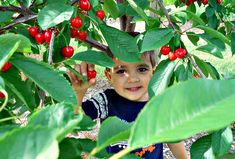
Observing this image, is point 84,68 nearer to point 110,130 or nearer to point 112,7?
point 112,7

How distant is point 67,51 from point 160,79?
1.08ft

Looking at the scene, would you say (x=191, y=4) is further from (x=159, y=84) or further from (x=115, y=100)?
(x=159, y=84)

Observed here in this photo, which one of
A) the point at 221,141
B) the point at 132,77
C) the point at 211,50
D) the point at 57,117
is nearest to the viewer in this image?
the point at 57,117

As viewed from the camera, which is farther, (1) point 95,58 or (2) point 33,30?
(2) point 33,30

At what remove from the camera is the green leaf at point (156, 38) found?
1334 mm

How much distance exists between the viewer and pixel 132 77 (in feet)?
6.73

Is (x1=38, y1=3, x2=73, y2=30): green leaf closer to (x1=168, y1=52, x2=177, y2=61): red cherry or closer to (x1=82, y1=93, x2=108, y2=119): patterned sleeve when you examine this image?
(x1=168, y1=52, x2=177, y2=61): red cherry

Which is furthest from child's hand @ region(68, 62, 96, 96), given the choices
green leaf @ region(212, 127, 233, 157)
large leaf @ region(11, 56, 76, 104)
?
large leaf @ region(11, 56, 76, 104)

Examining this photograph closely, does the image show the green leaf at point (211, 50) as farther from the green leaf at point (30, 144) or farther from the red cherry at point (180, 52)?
the green leaf at point (30, 144)

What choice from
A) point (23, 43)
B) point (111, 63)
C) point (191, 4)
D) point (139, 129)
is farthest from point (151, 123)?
point (191, 4)

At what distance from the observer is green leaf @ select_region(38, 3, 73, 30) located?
1.20 metres

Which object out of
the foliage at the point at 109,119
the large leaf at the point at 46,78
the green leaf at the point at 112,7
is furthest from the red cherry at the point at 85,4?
the large leaf at the point at 46,78

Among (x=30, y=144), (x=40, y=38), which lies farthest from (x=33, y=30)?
(x=30, y=144)

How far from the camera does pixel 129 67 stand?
2.02 metres
